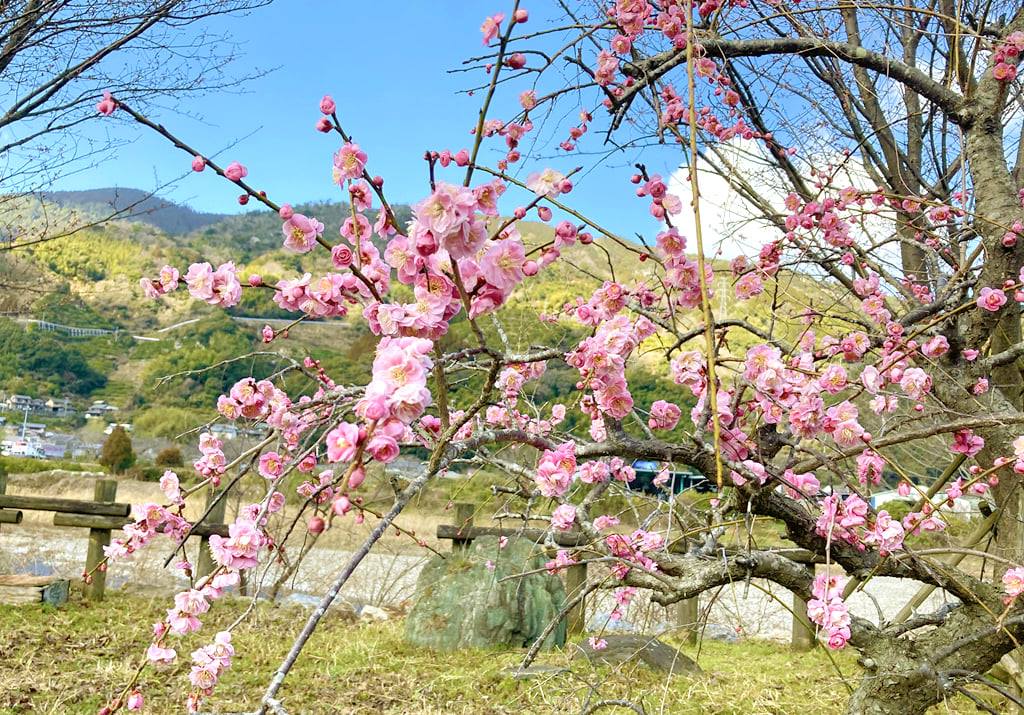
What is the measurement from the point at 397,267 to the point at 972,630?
2016mm

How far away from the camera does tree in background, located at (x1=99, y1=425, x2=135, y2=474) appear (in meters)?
18.9

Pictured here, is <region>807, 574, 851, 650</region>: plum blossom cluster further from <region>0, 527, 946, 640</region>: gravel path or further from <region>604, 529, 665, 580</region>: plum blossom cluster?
<region>0, 527, 946, 640</region>: gravel path

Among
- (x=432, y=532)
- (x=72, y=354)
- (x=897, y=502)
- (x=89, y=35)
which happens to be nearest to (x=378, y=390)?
(x=89, y=35)

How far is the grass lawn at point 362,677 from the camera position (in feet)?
11.4

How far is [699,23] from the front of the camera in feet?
10.2

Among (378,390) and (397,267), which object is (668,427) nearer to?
(397,267)

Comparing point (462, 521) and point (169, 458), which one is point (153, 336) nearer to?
point (169, 458)

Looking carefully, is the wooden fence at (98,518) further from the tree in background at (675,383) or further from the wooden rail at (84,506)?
the tree in background at (675,383)

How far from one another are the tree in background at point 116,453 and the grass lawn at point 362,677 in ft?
51.0

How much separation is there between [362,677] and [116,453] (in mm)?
17825

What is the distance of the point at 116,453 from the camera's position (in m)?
19.0

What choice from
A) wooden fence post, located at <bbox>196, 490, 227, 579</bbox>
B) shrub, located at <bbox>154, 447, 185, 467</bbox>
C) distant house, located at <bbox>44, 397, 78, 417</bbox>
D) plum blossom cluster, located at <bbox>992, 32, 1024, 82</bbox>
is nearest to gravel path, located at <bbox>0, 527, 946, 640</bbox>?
wooden fence post, located at <bbox>196, 490, 227, 579</bbox>

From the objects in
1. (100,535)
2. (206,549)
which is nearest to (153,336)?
(100,535)

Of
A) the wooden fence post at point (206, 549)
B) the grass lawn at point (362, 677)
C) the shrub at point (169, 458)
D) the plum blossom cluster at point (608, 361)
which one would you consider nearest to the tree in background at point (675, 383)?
the plum blossom cluster at point (608, 361)
